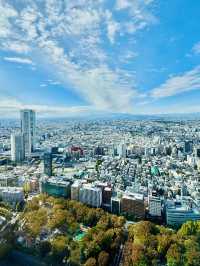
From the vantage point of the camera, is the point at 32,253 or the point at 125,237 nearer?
the point at 32,253

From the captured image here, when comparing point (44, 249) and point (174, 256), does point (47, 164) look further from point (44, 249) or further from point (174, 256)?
point (174, 256)

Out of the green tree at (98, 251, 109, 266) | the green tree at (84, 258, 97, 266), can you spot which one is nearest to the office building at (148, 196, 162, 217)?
the green tree at (98, 251, 109, 266)

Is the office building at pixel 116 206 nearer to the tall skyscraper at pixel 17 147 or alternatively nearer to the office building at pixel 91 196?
the office building at pixel 91 196

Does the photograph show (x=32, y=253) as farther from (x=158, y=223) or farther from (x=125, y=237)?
(x=158, y=223)

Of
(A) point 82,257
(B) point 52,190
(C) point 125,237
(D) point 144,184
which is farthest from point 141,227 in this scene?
(D) point 144,184

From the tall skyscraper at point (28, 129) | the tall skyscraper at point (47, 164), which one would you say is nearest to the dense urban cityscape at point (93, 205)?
the tall skyscraper at point (47, 164)

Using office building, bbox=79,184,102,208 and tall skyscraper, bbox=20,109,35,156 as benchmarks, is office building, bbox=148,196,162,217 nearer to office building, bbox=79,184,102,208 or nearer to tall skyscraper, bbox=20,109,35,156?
office building, bbox=79,184,102,208

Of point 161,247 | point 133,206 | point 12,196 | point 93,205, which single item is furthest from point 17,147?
point 161,247
